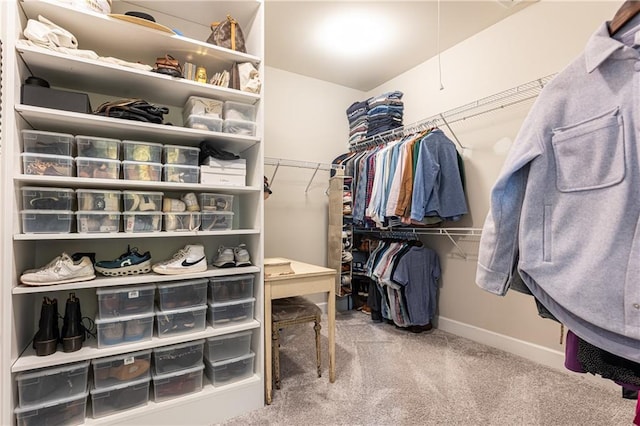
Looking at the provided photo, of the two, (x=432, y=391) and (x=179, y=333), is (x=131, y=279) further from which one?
(x=432, y=391)

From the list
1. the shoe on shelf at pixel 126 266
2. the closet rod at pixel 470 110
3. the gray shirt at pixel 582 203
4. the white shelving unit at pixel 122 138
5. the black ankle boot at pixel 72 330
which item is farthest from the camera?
the closet rod at pixel 470 110

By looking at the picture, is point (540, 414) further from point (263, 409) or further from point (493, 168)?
point (493, 168)

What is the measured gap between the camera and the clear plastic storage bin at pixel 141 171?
59.4 inches

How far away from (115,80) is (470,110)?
2.49m

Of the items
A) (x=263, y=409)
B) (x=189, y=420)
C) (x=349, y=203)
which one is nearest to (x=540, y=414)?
(x=263, y=409)

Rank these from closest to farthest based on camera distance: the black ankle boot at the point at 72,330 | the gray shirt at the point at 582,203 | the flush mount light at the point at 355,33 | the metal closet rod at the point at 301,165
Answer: the gray shirt at the point at 582,203 < the black ankle boot at the point at 72,330 < the flush mount light at the point at 355,33 < the metal closet rod at the point at 301,165

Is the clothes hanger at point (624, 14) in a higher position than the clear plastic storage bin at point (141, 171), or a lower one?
higher

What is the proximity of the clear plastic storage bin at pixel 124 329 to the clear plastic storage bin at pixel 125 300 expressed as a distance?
0.02 m

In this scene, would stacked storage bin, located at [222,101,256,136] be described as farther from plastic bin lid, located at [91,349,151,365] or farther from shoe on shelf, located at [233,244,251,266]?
plastic bin lid, located at [91,349,151,365]

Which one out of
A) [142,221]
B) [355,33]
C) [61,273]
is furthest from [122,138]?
[355,33]

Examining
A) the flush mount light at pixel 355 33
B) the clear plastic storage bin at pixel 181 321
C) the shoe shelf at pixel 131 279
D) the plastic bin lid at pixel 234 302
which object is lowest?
the clear plastic storage bin at pixel 181 321

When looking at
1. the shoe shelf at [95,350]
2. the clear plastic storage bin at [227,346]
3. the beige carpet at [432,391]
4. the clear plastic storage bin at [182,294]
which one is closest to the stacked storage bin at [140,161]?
the clear plastic storage bin at [182,294]

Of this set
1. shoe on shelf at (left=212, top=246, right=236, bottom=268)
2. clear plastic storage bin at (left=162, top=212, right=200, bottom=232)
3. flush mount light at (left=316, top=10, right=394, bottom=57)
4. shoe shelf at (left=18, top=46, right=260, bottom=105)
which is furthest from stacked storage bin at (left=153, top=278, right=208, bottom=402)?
flush mount light at (left=316, top=10, right=394, bottom=57)

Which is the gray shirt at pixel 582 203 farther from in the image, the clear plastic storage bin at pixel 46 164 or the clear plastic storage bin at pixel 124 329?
the clear plastic storage bin at pixel 46 164
